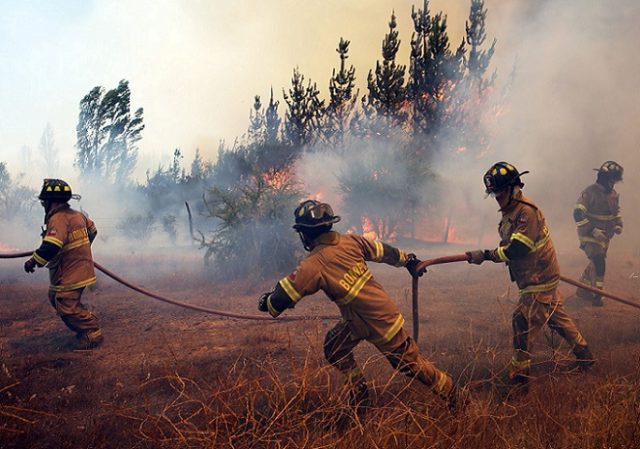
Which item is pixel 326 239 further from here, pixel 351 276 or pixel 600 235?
pixel 600 235

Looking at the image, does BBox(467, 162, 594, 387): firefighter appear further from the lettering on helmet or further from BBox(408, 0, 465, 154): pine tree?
BBox(408, 0, 465, 154): pine tree

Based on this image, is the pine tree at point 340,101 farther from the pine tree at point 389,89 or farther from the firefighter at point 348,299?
the firefighter at point 348,299

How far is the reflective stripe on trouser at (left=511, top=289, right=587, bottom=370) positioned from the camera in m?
3.70

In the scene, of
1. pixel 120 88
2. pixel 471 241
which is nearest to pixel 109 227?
pixel 120 88

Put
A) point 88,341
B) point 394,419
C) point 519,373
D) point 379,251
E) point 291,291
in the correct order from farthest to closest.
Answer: point 88,341 < point 519,373 < point 379,251 < point 291,291 < point 394,419

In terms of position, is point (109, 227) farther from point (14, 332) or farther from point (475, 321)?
point (475, 321)

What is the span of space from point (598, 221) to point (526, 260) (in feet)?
13.2

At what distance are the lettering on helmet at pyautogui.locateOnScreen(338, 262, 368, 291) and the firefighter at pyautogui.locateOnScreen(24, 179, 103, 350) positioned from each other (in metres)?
3.76

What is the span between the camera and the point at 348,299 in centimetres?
305

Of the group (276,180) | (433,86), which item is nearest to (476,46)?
(433,86)

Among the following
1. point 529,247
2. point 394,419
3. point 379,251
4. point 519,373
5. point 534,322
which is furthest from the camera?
point 534,322

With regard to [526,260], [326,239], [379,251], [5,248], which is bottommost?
[5,248]

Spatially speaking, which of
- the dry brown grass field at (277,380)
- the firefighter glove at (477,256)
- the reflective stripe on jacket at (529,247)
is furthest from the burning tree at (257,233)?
the reflective stripe on jacket at (529,247)

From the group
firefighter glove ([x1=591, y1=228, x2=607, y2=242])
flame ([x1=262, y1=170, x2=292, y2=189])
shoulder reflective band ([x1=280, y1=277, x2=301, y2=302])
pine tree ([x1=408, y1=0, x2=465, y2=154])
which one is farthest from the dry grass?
pine tree ([x1=408, y1=0, x2=465, y2=154])
